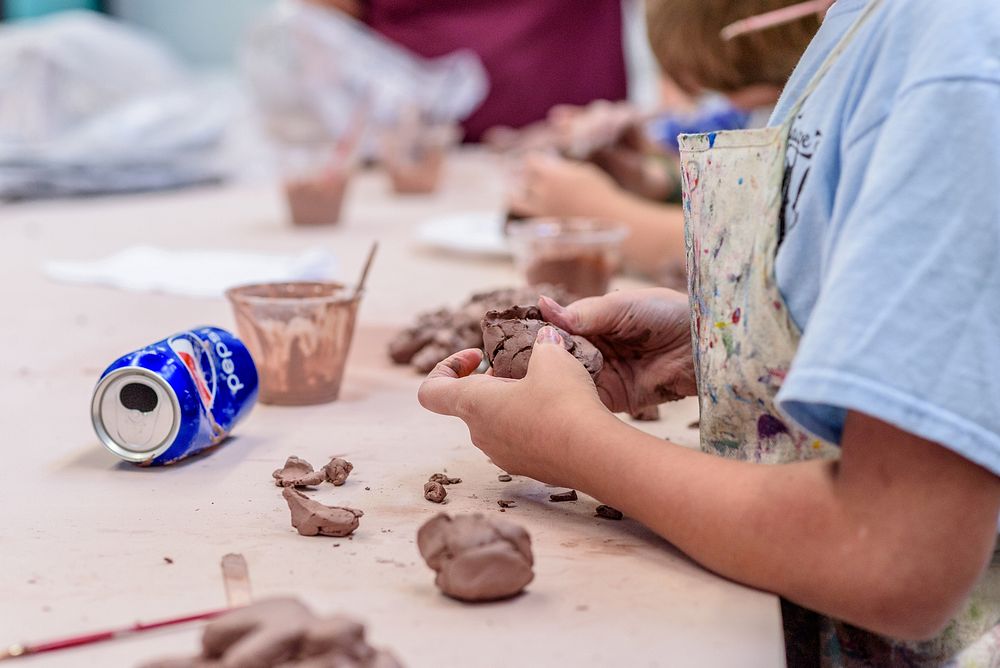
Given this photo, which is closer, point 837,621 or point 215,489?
point 837,621

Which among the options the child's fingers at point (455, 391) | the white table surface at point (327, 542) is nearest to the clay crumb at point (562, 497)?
the white table surface at point (327, 542)

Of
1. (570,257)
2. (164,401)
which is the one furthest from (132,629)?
(570,257)

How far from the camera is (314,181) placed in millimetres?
2516

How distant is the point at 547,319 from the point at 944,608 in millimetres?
465

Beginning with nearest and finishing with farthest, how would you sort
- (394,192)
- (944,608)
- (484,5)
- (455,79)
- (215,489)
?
(944,608), (215,489), (394,192), (455,79), (484,5)

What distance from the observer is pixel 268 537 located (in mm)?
865

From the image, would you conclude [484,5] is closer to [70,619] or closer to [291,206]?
[291,206]

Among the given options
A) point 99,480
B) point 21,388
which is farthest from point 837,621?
point 21,388

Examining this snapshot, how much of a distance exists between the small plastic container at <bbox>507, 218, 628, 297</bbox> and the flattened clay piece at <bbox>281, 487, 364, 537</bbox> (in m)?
0.93

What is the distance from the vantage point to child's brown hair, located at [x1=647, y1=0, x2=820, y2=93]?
1.54 m

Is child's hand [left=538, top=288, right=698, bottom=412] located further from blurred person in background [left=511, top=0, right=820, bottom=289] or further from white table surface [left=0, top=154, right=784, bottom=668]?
blurred person in background [left=511, top=0, right=820, bottom=289]

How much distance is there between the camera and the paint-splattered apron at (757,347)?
31.9 inches

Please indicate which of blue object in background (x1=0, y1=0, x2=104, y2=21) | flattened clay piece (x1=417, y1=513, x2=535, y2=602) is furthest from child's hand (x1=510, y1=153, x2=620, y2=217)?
blue object in background (x1=0, y1=0, x2=104, y2=21)

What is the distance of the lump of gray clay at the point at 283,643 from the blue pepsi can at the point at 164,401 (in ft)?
1.31
